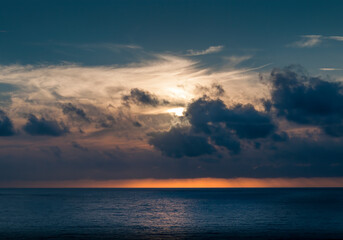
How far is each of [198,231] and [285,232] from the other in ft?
57.8

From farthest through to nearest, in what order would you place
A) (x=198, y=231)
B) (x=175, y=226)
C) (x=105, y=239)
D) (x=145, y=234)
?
(x=175, y=226), (x=198, y=231), (x=145, y=234), (x=105, y=239)

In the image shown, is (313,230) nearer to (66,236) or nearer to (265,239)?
(265,239)

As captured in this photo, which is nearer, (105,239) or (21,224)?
(105,239)

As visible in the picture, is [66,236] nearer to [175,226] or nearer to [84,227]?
[84,227]

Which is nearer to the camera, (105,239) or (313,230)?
(105,239)

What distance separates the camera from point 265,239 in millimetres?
63438

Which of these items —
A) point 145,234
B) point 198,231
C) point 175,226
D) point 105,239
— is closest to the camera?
point 105,239

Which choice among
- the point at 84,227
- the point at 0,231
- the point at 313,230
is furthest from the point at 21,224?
the point at 313,230

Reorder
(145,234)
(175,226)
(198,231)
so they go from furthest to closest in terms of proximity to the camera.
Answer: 1. (175,226)
2. (198,231)
3. (145,234)

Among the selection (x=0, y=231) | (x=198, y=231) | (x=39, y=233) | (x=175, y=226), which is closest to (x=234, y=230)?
(x=198, y=231)

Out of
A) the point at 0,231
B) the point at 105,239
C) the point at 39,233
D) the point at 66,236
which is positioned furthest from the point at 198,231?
the point at 0,231

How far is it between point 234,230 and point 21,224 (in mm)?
49590

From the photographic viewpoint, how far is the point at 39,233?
70438 millimetres

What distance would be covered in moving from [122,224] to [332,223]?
50.8 metres
